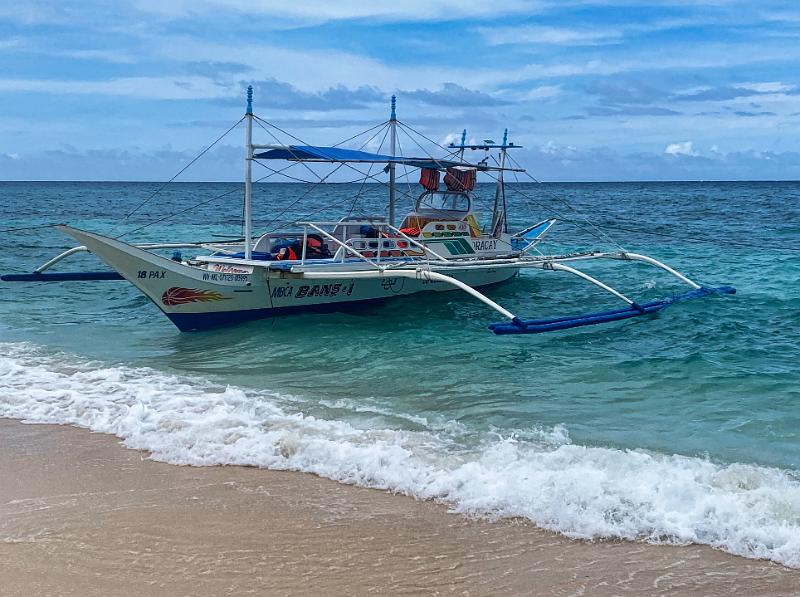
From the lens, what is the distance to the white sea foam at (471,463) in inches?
237

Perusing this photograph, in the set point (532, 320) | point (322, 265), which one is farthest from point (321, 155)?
point (532, 320)

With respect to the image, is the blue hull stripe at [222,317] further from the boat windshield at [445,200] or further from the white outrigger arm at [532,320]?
the boat windshield at [445,200]

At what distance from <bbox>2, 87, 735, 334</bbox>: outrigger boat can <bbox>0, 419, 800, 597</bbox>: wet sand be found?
5.19 meters

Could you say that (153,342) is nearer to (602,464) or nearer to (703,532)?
(602,464)

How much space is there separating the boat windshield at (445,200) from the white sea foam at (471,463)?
8.62m

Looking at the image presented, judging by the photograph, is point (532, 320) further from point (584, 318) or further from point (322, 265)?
point (322, 265)

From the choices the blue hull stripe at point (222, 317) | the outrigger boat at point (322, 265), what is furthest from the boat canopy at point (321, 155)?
the blue hull stripe at point (222, 317)

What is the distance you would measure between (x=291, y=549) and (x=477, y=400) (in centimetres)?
416

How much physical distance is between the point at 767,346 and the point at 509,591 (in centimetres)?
886

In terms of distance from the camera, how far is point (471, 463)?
7074 mm

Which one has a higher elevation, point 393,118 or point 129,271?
point 393,118

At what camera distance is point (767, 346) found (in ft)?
40.6

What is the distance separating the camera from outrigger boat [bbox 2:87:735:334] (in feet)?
40.6

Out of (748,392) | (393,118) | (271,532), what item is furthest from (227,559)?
(393,118)
